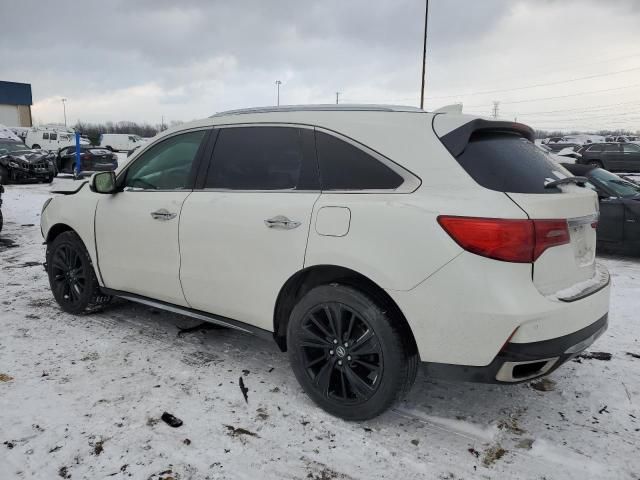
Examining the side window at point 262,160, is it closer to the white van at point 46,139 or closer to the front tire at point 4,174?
the front tire at point 4,174

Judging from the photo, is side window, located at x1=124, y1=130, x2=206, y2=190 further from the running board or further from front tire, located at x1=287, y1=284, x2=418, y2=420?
front tire, located at x1=287, y1=284, x2=418, y2=420

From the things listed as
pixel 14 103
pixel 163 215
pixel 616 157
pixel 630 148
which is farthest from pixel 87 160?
pixel 14 103

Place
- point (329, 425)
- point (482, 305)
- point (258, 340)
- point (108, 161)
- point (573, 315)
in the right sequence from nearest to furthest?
point (482, 305), point (573, 315), point (329, 425), point (258, 340), point (108, 161)

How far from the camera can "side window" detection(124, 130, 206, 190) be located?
3598mm

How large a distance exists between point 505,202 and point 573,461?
4.40 ft

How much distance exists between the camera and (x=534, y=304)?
228 cm

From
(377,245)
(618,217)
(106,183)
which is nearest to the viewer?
(377,245)

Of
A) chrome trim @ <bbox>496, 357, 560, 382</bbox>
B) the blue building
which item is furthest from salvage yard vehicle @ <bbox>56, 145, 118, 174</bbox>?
the blue building

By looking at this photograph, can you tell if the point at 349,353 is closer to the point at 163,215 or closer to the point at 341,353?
the point at 341,353

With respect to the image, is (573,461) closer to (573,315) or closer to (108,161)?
(573,315)

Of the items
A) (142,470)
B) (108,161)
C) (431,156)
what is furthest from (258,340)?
(108,161)

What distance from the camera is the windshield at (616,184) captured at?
7059 mm

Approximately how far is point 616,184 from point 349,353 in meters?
6.29

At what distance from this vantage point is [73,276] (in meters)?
4.43
